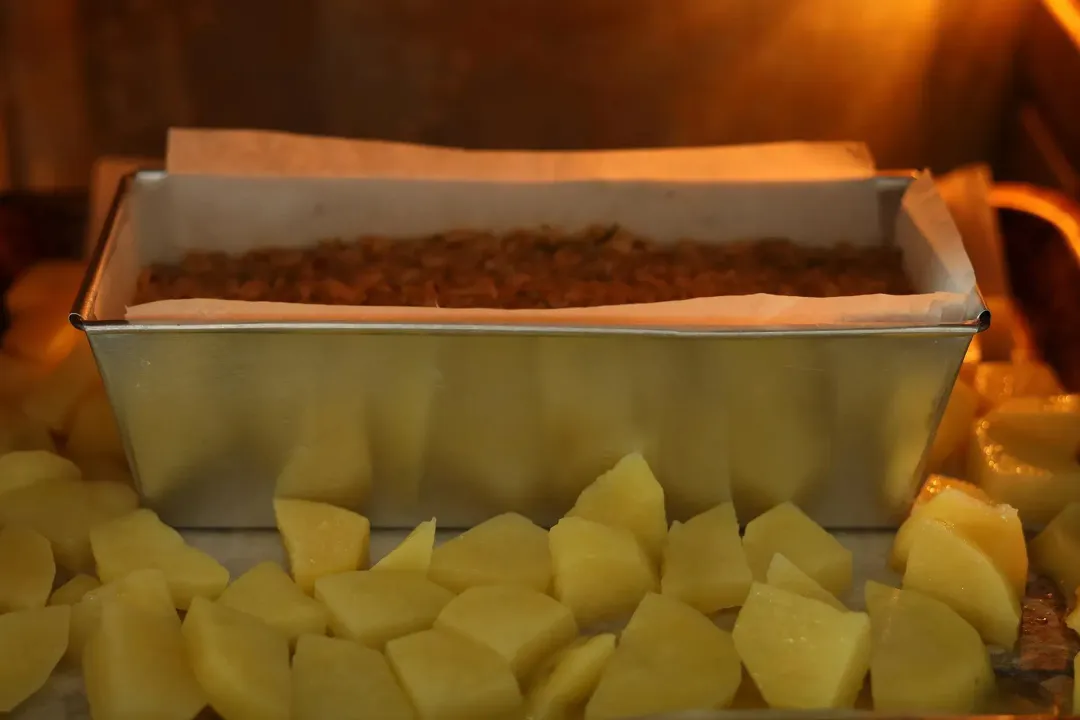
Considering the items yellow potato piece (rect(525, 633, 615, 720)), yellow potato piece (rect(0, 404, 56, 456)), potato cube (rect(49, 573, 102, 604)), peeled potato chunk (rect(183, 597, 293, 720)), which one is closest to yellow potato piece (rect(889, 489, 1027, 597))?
yellow potato piece (rect(525, 633, 615, 720))

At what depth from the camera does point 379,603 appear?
739mm

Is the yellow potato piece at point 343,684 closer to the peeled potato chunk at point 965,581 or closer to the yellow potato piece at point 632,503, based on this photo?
the yellow potato piece at point 632,503

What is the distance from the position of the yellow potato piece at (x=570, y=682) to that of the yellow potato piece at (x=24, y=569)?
37cm

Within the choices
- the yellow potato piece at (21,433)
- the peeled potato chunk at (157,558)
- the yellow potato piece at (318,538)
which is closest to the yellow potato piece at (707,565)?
the yellow potato piece at (318,538)

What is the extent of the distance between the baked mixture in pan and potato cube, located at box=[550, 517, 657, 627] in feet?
0.73

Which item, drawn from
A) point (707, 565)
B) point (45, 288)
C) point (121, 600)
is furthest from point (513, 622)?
point (45, 288)

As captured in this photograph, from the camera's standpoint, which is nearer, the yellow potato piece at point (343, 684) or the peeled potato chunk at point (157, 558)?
the yellow potato piece at point (343, 684)

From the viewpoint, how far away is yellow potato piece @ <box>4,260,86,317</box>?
40.6 inches

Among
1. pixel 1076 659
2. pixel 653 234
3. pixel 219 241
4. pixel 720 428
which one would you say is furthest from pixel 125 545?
pixel 1076 659

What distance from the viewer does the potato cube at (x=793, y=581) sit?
756mm

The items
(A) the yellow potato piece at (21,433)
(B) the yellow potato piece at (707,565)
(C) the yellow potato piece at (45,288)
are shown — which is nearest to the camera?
(B) the yellow potato piece at (707,565)

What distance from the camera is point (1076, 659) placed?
689 mm

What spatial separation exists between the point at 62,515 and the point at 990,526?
2.36 ft

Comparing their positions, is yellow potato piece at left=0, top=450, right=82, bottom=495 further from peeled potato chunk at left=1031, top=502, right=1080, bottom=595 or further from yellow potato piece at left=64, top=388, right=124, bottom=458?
peeled potato chunk at left=1031, top=502, right=1080, bottom=595
